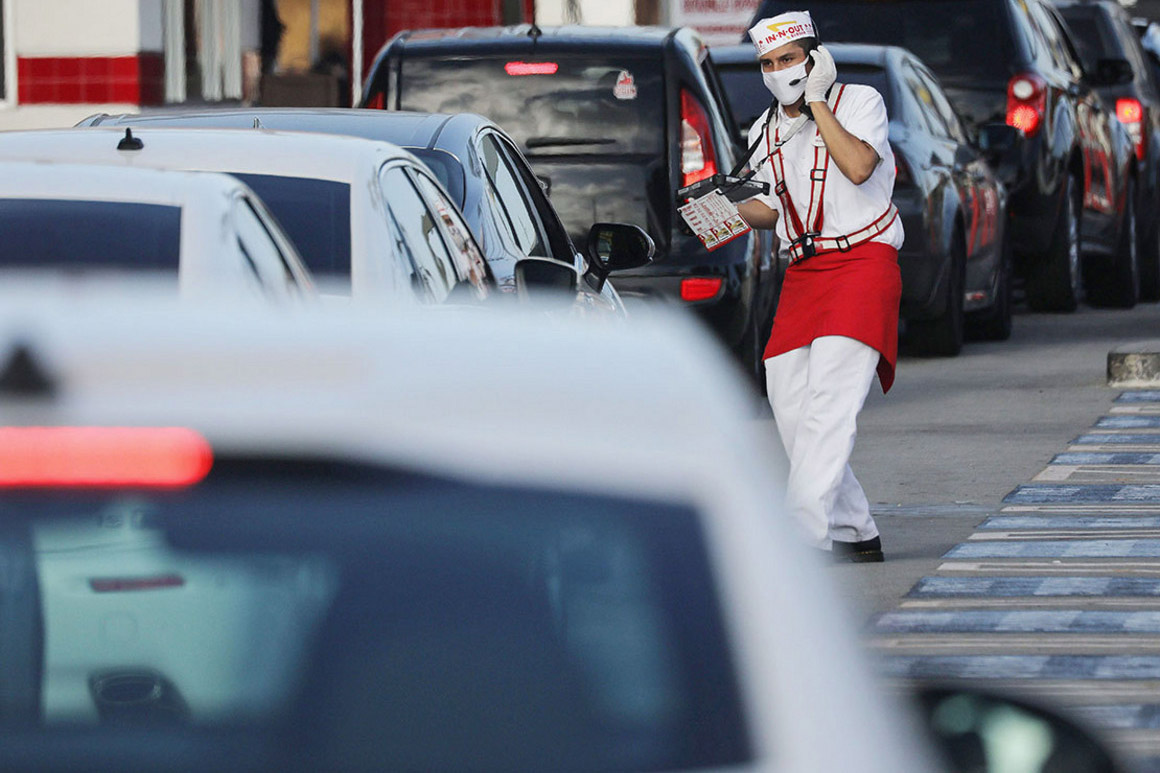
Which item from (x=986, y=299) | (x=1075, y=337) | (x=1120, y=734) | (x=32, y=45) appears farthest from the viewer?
(x=32, y=45)

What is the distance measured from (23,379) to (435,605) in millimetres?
393

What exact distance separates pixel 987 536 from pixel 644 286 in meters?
3.10

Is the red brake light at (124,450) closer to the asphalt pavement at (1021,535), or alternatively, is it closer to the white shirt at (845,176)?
the asphalt pavement at (1021,535)

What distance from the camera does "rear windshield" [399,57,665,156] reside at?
11.5 m

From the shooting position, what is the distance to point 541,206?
30.4ft

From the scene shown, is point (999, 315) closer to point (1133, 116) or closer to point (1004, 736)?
point (1133, 116)

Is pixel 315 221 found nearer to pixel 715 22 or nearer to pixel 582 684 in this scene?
pixel 582 684

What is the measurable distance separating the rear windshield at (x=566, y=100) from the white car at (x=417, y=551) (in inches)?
360

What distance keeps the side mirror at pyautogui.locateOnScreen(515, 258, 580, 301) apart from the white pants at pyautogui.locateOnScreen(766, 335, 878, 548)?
89 cm

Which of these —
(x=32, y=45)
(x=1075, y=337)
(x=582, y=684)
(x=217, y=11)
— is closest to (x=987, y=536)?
(x=582, y=684)

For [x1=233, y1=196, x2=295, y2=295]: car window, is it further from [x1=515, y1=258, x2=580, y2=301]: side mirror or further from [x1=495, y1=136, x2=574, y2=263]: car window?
[x1=495, y1=136, x2=574, y2=263]: car window

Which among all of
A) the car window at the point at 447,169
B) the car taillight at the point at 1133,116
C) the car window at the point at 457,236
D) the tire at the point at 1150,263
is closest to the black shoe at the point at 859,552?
the car window at the point at 457,236

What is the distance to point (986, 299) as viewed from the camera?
15.7 meters

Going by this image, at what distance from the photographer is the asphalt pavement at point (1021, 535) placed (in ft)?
21.6
